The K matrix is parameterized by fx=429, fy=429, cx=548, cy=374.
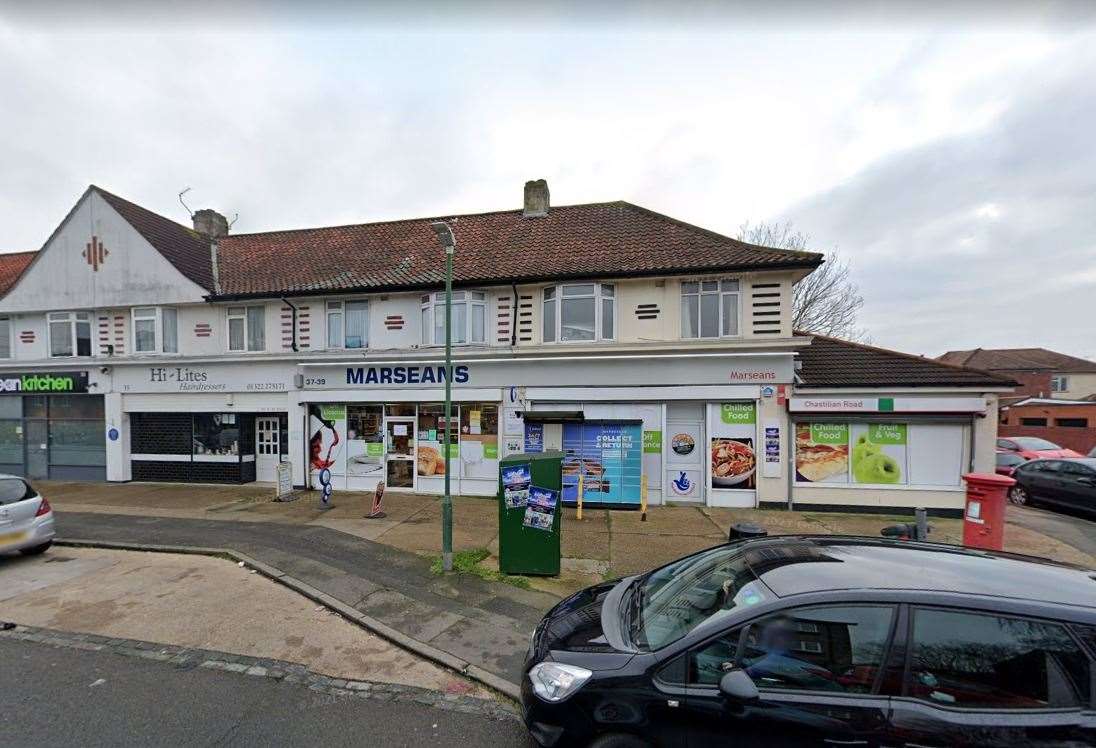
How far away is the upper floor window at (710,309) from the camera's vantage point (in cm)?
998

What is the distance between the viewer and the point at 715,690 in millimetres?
2393

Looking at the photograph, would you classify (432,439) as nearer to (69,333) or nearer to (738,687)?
(738,687)

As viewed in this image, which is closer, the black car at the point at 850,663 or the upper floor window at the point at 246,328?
the black car at the point at 850,663

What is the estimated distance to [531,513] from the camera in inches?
235

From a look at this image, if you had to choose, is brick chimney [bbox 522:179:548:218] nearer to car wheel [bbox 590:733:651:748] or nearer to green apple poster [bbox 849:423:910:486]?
green apple poster [bbox 849:423:910:486]

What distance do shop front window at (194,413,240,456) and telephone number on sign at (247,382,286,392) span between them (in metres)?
1.30

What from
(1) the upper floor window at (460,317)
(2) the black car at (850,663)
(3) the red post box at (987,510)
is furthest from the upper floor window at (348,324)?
(3) the red post box at (987,510)

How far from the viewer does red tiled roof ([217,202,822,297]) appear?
10.1 meters

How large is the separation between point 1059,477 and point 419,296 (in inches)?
657

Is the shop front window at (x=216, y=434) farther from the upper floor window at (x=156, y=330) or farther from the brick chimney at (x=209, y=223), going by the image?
the brick chimney at (x=209, y=223)

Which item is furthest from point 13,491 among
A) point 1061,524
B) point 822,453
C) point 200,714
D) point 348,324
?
point 1061,524

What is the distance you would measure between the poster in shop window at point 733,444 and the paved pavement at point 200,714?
308 inches

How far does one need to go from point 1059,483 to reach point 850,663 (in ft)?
45.5

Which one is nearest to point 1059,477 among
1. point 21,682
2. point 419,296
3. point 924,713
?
point 924,713
